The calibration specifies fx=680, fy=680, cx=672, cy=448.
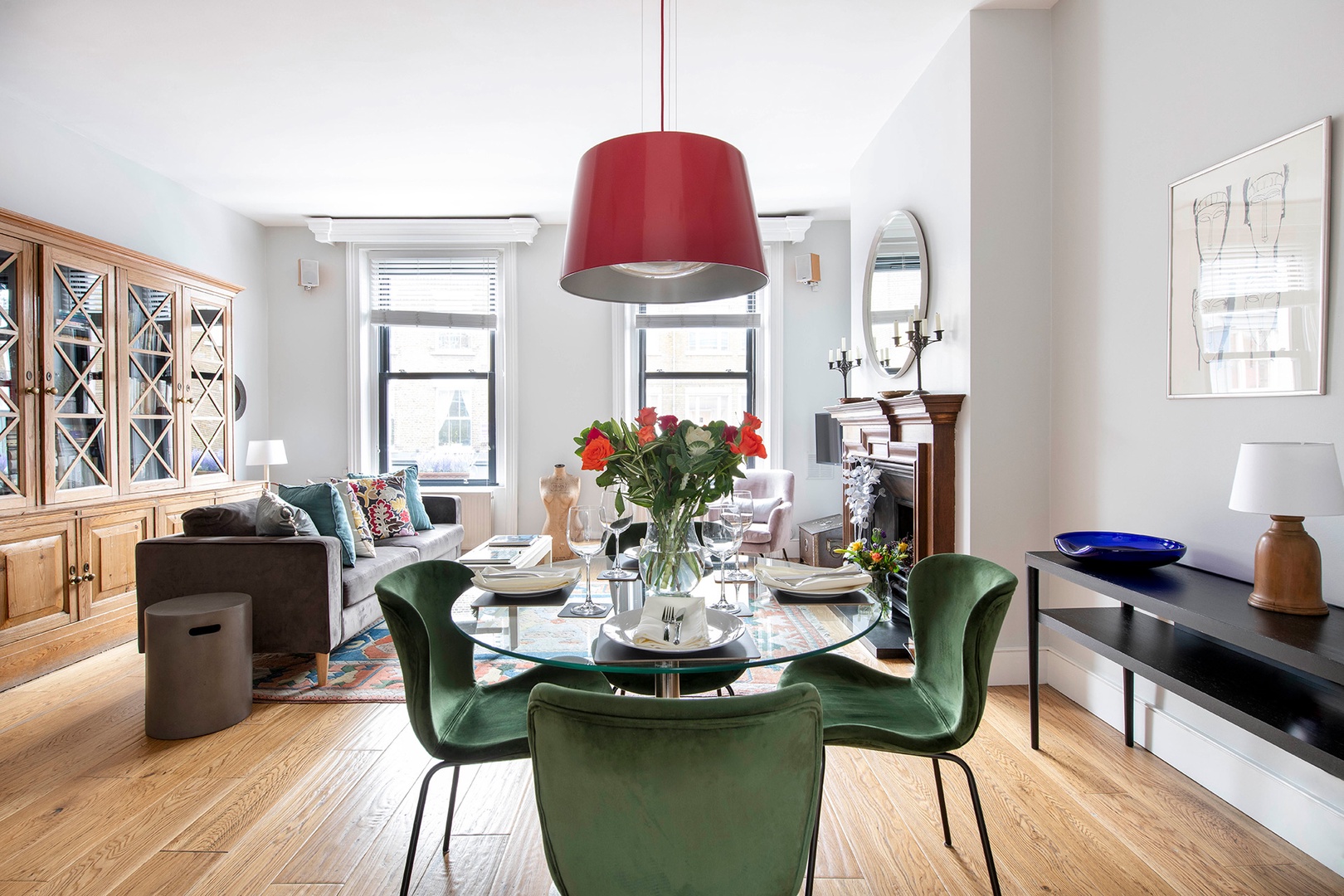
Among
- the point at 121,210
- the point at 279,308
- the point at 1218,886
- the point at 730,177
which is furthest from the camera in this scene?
the point at 279,308

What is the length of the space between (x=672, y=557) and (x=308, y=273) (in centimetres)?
511

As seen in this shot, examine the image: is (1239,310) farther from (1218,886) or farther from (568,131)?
(568,131)

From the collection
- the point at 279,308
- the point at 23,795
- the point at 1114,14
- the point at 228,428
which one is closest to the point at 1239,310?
the point at 1114,14

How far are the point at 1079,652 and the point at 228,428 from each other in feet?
16.3

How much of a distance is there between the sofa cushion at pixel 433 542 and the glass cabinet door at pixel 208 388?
1.28 m

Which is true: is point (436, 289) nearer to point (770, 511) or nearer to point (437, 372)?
point (437, 372)

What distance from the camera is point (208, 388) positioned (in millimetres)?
4273

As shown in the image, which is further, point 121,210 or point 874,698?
point 121,210

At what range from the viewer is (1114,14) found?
2428 millimetres

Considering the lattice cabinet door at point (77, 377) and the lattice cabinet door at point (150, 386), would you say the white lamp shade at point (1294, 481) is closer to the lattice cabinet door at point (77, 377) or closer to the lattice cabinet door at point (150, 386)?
the lattice cabinet door at point (77, 377)

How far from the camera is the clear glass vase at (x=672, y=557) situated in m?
1.55

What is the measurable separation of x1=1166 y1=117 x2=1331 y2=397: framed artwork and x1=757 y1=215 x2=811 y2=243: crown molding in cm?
331

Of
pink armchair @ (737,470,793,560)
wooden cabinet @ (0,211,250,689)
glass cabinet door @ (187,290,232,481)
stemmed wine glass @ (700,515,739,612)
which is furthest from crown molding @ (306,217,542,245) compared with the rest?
stemmed wine glass @ (700,515,739,612)

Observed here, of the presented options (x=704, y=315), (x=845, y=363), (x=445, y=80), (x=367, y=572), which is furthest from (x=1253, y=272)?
(x=704, y=315)
